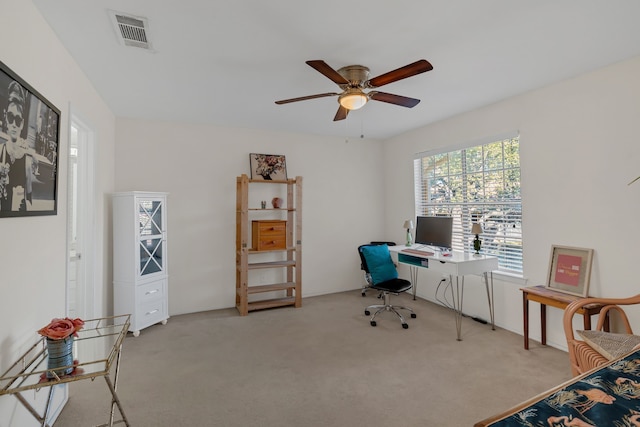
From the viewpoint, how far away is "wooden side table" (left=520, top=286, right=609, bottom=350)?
8.12ft

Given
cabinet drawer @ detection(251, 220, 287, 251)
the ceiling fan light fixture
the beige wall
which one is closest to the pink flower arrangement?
the ceiling fan light fixture

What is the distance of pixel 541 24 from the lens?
2.03 m

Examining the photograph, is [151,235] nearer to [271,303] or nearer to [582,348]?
[271,303]

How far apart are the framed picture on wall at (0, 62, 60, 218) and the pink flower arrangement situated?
0.58 m

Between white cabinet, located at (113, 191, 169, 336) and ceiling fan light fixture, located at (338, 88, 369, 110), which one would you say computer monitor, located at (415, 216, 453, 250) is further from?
white cabinet, located at (113, 191, 169, 336)

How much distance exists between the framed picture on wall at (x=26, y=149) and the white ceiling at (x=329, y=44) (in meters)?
0.63

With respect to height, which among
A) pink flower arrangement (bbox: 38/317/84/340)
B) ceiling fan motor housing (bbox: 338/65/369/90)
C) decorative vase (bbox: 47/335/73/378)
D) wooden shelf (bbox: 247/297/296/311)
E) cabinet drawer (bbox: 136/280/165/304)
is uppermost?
ceiling fan motor housing (bbox: 338/65/369/90)

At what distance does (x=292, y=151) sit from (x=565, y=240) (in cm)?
355

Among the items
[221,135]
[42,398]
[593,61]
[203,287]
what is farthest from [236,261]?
[593,61]

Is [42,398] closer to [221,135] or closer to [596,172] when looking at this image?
[221,135]

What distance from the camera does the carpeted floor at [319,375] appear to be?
2066 mm

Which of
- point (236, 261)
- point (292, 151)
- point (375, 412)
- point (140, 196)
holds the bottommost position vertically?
point (375, 412)

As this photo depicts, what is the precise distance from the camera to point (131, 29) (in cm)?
204

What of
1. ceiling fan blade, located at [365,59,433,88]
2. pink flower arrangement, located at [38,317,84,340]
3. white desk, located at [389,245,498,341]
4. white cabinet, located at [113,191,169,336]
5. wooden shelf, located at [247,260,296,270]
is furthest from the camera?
wooden shelf, located at [247,260,296,270]
